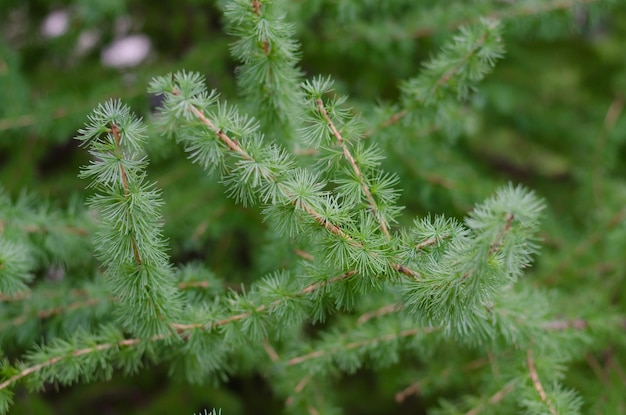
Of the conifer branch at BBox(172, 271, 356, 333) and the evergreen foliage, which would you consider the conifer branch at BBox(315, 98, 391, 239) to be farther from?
the conifer branch at BBox(172, 271, 356, 333)

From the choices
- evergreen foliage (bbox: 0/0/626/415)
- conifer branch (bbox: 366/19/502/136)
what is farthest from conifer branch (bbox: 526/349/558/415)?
conifer branch (bbox: 366/19/502/136)

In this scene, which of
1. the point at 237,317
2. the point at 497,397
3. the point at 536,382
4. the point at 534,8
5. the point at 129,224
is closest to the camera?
the point at 129,224

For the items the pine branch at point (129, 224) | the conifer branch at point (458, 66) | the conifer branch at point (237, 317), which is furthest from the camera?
the conifer branch at point (458, 66)

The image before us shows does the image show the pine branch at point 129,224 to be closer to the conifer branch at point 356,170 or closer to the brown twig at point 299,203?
the brown twig at point 299,203

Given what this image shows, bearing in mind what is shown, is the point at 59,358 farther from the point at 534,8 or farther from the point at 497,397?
the point at 534,8

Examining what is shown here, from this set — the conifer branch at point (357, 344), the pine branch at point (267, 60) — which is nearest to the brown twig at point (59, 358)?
the conifer branch at point (357, 344)

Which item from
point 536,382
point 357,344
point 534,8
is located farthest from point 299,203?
point 534,8

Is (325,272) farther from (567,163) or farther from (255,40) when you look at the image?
(567,163)
